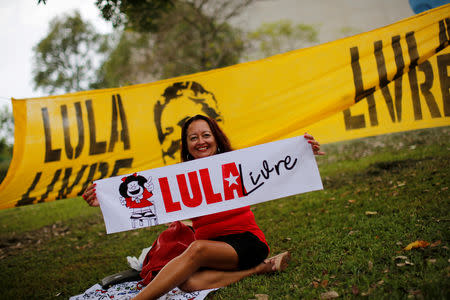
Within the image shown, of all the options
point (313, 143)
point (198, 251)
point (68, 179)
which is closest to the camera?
point (198, 251)

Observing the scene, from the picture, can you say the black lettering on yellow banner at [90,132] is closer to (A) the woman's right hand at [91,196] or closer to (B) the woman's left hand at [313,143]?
(A) the woman's right hand at [91,196]

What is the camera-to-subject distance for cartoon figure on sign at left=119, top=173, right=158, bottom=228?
329cm

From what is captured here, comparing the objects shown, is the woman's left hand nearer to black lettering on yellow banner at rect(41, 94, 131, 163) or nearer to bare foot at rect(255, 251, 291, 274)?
bare foot at rect(255, 251, 291, 274)

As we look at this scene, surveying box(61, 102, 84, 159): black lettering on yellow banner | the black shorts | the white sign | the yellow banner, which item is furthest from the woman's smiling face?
box(61, 102, 84, 159): black lettering on yellow banner

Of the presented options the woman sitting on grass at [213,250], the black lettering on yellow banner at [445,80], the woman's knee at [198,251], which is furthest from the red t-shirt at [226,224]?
the black lettering on yellow banner at [445,80]

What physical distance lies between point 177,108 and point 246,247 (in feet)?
9.38

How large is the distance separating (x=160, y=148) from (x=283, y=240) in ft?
7.57

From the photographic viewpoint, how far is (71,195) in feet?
15.4

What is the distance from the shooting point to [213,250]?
273cm

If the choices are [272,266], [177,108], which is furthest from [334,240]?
[177,108]

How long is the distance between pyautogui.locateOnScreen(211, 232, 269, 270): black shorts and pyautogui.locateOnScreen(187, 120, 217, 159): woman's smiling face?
36.3 inches

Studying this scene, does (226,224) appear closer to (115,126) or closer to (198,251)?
(198,251)

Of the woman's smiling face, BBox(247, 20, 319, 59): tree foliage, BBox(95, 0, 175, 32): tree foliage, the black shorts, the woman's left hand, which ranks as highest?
BBox(247, 20, 319, 59): tree foliage

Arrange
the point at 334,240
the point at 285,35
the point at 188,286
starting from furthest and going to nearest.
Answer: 1. the point at 285,35
2. the point at 334,240
3. the point at 188,286
